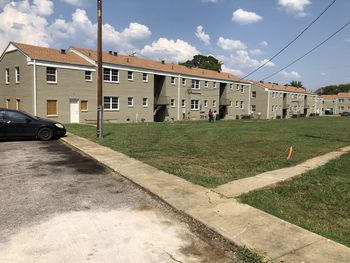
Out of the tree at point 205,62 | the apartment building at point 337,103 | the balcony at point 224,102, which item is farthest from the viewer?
the apartment building at point 337,103

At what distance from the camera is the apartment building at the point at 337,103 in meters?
120

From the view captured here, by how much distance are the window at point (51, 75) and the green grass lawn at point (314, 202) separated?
89.7 feet

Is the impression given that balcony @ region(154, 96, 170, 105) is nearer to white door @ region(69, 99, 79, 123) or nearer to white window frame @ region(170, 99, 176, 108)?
white window frame @ region(170, 99, 176, 108)

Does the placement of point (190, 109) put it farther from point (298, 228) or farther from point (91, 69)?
point (298, 228)

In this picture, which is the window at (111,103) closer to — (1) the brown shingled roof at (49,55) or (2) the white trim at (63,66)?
(2) the white trim at (63,66)

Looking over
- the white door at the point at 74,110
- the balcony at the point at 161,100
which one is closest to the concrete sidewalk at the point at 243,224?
the white door at the point at 74,110

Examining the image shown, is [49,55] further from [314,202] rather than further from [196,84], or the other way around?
[314,202]

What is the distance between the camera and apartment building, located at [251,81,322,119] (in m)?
68.2

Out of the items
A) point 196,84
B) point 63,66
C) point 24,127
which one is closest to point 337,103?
point 196,84

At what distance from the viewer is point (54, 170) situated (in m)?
8.62

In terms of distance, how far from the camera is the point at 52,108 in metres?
30.9

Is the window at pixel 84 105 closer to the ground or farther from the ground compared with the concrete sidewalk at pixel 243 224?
farther from the ground

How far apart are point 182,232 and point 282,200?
244 centimetres

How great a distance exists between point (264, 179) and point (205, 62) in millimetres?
83629
